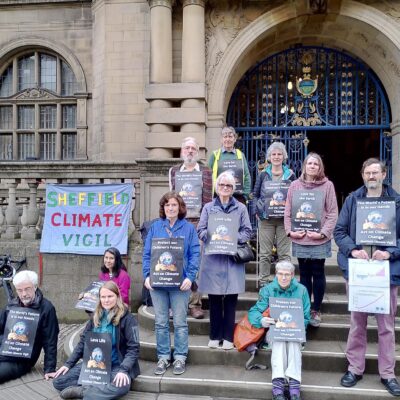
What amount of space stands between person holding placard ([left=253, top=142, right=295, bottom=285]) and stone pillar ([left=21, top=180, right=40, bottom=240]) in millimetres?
4221

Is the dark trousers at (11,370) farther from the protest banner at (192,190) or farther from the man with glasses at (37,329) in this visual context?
the protest banner at (192,190)

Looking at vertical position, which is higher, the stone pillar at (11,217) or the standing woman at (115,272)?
the stone pillar at (11,217)

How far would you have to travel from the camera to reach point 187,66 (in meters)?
7.95

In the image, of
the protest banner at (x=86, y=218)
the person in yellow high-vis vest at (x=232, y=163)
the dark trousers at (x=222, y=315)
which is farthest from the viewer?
the protest banner at (x=86, y=218)

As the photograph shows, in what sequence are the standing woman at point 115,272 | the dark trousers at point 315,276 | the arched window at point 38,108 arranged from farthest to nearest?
the arched window at point 38,108, the standing woman at point 115,272, the dark trousers at point 315,276

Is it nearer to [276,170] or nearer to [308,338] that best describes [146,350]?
[308,338]

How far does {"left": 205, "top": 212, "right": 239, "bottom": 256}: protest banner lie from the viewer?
14.8 ft

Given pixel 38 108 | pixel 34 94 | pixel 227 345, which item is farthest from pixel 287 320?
pixel 34 94

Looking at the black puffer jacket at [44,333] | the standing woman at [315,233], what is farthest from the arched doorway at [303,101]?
the black puffer jacket at [44,333]

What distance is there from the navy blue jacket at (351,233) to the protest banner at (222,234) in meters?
1.03

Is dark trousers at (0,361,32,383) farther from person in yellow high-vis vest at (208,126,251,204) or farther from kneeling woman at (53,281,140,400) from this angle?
person in yellow high-vis vest at (208,126,251,204)

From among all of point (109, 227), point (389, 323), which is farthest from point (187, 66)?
point (389, 323)

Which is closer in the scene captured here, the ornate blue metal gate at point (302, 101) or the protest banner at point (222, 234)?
the protest banner at point (222, 234)

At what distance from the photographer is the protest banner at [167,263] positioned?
434 cm
